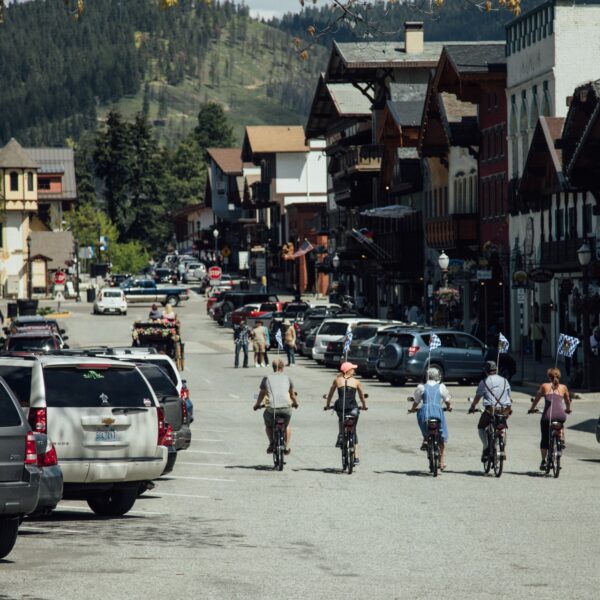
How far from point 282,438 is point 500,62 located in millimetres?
42731

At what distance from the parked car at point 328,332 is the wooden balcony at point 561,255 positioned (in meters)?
5.96

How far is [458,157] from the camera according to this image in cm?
7231

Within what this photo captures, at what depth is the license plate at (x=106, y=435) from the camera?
18.4 metres

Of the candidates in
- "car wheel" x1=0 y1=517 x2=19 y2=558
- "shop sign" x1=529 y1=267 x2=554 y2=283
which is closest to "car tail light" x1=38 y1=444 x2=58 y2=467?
"car wheel" x1=0 y1=517 x2=19 y2=558

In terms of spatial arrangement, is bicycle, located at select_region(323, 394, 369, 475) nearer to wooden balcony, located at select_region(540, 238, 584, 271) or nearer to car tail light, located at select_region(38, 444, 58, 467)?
car tail light, located at select_region(38, 444, 58, 467)

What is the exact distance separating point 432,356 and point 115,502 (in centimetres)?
2670

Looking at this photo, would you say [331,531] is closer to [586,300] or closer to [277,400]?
[277,400]

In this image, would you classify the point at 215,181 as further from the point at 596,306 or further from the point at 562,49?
the point at 596,306

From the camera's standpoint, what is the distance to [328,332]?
56.8 m

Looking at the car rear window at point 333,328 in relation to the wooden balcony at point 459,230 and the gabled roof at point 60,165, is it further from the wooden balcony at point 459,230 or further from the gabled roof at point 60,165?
the gabled roof at point 60,165

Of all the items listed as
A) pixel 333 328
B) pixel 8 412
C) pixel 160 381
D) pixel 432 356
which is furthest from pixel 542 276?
pixel 8 412

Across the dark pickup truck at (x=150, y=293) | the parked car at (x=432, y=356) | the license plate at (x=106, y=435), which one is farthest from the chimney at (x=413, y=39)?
the license plate at (x=106, y=435)

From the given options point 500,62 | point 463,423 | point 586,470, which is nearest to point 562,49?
point 500,62

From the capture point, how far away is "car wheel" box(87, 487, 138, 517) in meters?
19.2
